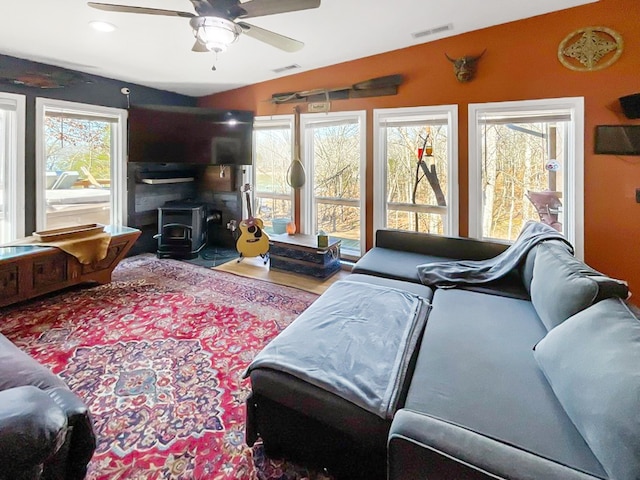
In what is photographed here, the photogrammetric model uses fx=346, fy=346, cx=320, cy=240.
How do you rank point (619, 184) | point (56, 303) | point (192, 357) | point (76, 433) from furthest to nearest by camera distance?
point (56, 303) < point (619, 184) < point (192, 357) < point (76, 433)

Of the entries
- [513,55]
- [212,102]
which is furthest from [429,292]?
[212,102]

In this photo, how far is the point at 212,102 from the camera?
17.6 ft

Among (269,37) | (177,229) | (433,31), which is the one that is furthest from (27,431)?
(177,229)

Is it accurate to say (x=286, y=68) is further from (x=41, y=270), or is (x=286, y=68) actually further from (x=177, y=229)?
(x=41, y=270)

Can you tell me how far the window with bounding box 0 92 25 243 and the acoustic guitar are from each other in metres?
2.36

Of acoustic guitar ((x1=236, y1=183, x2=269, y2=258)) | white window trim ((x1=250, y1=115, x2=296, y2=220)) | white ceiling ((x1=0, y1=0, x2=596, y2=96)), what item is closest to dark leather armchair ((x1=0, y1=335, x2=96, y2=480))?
white ceiling ((x1=0, y1=0, x2=596, y2=96))

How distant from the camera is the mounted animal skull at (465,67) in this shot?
337cm

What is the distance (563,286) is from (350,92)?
3.24 metres

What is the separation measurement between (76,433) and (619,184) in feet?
13.1

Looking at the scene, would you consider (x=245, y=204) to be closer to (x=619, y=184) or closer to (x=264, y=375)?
(x=264, y=375)

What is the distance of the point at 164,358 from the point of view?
7.63 feet

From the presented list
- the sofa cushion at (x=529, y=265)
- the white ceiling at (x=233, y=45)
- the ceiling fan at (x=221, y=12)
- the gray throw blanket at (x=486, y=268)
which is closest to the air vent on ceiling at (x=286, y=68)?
the white ceiling at (x=233, y=45)

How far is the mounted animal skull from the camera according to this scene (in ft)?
11.0

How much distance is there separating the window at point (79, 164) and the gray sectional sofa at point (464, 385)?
380 cm
